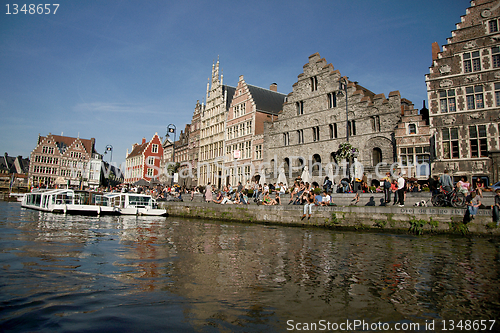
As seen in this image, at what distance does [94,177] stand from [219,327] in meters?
72.2

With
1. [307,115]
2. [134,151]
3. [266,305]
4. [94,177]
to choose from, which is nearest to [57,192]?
[307,115]

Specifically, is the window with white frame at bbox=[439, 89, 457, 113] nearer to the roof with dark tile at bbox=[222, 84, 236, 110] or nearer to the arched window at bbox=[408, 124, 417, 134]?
the arched window at bbox=[408, 124, 417, 134]

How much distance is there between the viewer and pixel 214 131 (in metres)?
49.6

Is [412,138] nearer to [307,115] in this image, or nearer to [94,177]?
[307,115]

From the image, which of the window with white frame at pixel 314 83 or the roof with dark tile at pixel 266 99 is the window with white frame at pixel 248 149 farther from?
the window with white frame at pixel 314 83

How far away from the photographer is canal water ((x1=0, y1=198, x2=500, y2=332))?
3.70 metres

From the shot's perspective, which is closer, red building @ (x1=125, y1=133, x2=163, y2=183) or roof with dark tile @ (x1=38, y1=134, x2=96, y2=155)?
red building @ (x1=125, y1=133, x2=163, y2=183)

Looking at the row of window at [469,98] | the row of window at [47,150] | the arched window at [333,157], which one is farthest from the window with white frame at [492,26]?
the row of window at [47,150]

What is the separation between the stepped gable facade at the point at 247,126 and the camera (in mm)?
39656

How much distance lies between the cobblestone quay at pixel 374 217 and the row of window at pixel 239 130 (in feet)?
69.1

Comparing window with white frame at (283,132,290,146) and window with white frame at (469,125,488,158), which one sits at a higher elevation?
window with white frame at (283,132,290,146)

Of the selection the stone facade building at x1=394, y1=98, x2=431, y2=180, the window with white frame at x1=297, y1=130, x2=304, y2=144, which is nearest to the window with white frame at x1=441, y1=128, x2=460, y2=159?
the stone facade building at x1=394, y1=98, x2=431, y2=180

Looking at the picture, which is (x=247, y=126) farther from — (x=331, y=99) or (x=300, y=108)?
(x=331, y=99)

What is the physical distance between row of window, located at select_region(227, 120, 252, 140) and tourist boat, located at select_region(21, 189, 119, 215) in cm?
2074
